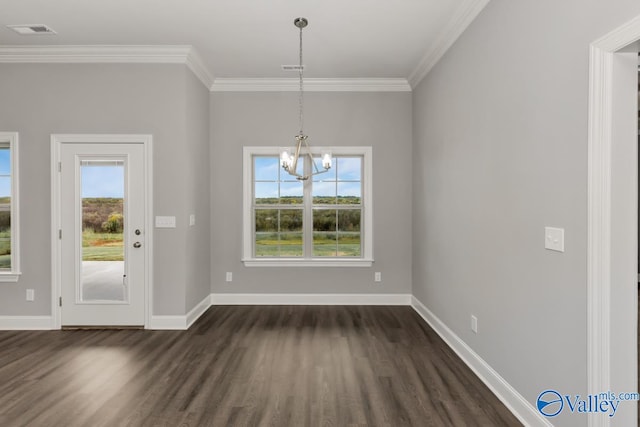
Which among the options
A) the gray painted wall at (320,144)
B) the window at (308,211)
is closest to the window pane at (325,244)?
the window at (308,211)

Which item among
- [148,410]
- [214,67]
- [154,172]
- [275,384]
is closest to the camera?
[148,410]

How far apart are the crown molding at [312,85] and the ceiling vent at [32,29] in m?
1.82

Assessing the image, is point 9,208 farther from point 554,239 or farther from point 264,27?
point 554,239

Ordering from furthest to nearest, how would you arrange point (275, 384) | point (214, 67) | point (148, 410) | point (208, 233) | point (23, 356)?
point (208, 233), point (214, 67), point (23, 356), point (275, 384), point (148, 410)

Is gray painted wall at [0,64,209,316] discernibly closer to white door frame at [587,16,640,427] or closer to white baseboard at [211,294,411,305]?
white baseboard at [211,294,411,305]

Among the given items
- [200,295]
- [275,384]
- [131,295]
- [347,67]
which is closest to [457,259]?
[275,384]

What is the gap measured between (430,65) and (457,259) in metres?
2.20

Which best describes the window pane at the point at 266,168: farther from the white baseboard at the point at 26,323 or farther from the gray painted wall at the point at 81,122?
the white baseboard at the point at 26,323

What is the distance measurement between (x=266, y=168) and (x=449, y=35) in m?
2.78

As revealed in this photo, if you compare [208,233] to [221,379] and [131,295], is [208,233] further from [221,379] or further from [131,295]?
[221,379]

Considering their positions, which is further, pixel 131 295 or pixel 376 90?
pixel 376 90

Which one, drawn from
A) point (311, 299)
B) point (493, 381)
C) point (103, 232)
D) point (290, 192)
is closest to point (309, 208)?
point (290, 192)

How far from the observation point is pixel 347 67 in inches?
179

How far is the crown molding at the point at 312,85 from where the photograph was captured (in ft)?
16.2
